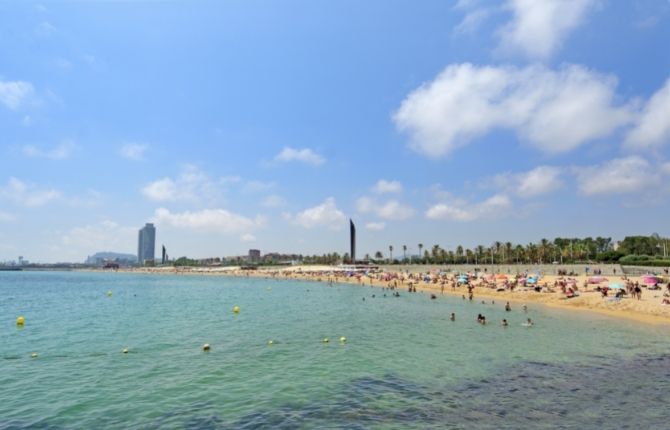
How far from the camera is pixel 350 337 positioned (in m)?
32.4

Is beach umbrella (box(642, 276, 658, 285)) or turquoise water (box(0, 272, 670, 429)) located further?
beach umbrella (box(642, 276, 658, 285))

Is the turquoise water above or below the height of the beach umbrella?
below

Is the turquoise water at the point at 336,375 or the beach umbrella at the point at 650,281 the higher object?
the beach umbrella at the point at 650,281

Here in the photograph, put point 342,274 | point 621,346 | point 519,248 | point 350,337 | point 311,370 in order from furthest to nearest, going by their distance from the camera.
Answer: point 519,248 < point 342,274 < point 350,337 < point 621,346 < point 311,370

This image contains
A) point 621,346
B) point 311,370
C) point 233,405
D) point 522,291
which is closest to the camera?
point 233,405

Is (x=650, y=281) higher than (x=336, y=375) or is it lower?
higher

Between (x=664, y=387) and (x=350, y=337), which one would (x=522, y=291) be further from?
(x=664, y=387)

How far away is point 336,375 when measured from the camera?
829 inches

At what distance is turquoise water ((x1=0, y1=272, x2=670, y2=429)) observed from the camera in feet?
50.1

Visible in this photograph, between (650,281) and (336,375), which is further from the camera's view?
(650,281)

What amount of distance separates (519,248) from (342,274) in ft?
235

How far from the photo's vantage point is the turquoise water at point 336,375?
1527 cm

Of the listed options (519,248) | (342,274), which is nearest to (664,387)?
(342,274)

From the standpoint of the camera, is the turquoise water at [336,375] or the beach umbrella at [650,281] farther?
the beach umbrella at [650,281]
